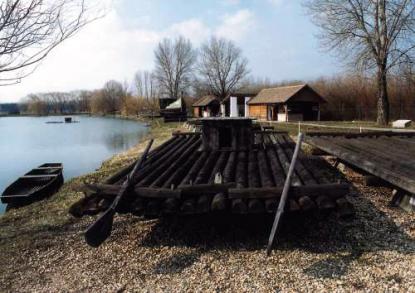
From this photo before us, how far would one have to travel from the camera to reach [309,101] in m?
39.2

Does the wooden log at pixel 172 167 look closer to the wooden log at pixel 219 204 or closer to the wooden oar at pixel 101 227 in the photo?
the wooden oar at pixel 101 227

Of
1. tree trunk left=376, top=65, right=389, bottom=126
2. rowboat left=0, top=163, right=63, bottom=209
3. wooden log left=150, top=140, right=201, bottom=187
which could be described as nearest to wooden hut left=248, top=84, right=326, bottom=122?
tree trunk left=376, top=65, right=389, bottom=126

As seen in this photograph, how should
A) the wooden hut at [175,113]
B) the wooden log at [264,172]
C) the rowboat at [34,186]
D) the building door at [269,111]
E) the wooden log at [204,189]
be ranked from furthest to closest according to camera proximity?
the wooden hut at [175,113] → the building door at [269,111] → the rowboat at [34,186] → the wooden log at [264,172] → the wooden log at [204,189]

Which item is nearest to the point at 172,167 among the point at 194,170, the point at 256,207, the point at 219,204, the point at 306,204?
the point at 194,170

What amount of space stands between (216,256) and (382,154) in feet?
18.9

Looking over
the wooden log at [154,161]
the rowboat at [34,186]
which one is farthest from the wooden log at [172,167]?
the rowboat at [34,186]

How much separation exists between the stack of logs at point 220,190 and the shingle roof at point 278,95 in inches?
1240

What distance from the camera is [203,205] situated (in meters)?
5.74

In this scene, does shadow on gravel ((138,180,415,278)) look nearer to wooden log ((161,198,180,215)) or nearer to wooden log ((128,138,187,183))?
wooden log ((161,198,180,215))

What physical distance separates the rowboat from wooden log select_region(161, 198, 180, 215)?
882cm

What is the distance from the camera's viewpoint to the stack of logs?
5645 millimetres

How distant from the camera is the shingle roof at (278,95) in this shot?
38594 millimetres

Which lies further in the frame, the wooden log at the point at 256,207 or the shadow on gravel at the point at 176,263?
the wooden log at the point at 256,207

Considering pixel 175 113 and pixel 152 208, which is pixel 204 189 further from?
pixel 175 113
